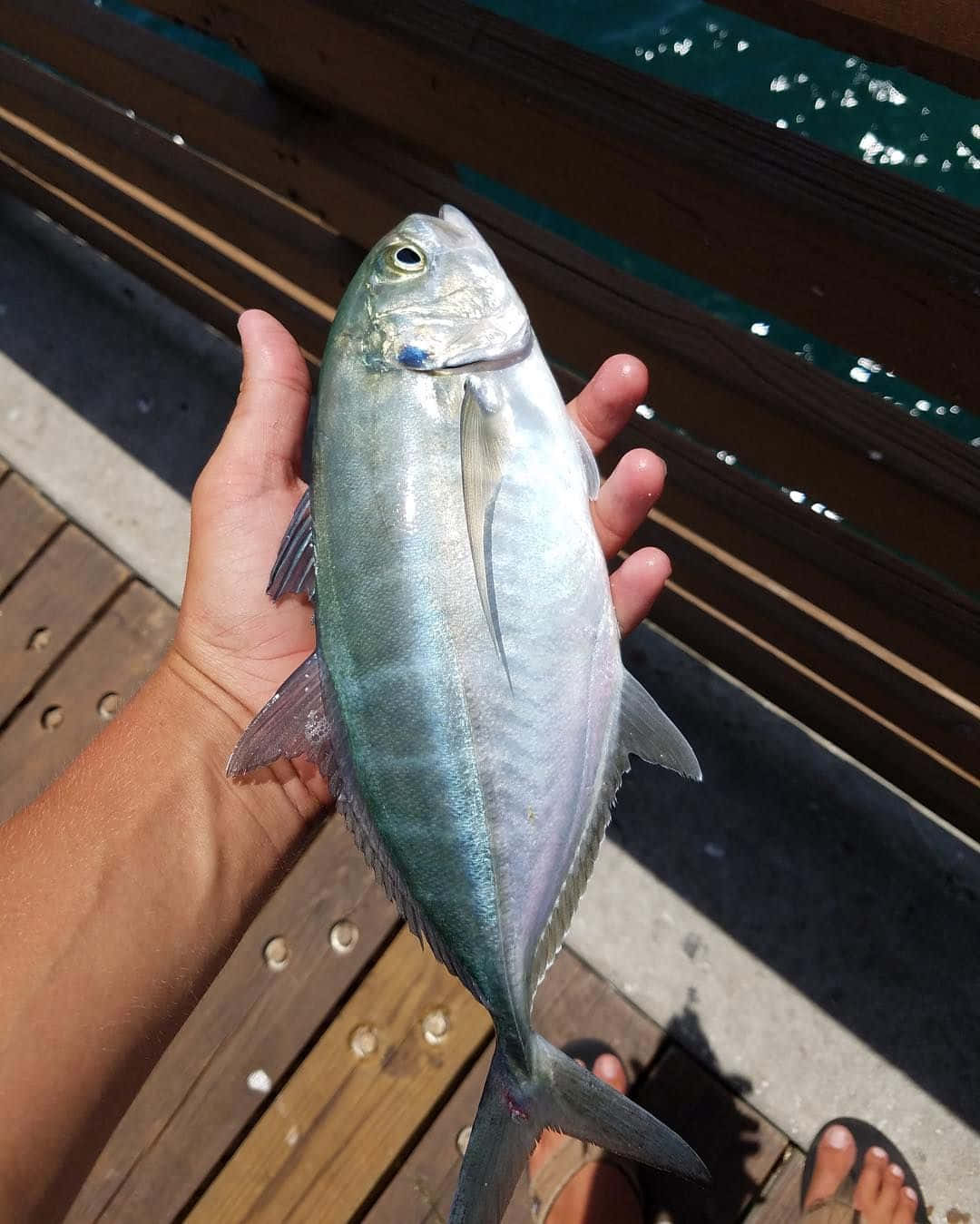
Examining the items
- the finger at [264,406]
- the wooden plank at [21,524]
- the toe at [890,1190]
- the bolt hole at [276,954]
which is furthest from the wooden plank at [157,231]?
the toe at [890,1190]

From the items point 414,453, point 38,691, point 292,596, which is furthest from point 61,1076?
point 38,691

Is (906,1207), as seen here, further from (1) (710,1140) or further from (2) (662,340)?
(2) (662,340)

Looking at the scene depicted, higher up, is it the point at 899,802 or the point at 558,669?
the point at 899,802

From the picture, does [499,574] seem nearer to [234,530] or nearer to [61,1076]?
[234,530]

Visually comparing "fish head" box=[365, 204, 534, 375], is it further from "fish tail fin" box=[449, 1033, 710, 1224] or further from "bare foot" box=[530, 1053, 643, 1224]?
"bare foot" box=[530, 1053, 643, 1224]

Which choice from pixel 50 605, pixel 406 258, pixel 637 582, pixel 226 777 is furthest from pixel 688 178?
pixel 50 605

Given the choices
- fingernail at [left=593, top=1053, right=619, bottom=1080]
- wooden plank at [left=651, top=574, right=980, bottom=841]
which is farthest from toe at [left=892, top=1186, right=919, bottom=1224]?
wooden plank at [left=651, top=574, right=980, bottom=841]
